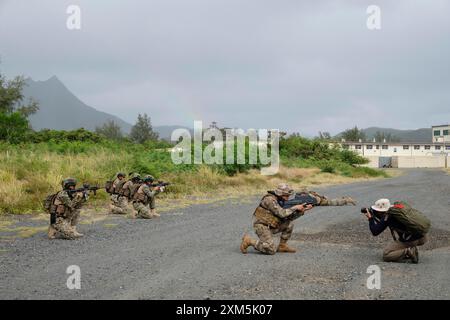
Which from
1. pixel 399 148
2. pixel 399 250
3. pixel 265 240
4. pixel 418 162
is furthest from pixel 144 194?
pixel 399 148

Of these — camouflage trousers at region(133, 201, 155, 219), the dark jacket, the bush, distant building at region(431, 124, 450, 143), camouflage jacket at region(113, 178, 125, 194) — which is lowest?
camouflage trousers at region(133, 201, 155, 219)

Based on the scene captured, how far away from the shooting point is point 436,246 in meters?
10.2

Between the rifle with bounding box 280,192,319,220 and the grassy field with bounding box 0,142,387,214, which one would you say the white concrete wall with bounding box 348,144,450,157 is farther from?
the rifle with bounding box 280,192,319,220

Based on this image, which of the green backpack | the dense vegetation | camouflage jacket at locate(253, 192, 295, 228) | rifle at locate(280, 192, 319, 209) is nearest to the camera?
the green backpack

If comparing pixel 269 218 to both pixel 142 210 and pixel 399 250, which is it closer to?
pixel 399 250

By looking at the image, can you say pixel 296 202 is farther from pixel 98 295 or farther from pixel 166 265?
pixel 98 295

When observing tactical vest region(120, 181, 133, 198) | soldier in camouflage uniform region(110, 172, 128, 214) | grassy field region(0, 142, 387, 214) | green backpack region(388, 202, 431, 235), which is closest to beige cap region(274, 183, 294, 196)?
green backpack region(388, 202, 431, 235)

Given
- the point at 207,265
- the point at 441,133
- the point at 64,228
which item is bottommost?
the point at 207,265

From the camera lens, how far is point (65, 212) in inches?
416

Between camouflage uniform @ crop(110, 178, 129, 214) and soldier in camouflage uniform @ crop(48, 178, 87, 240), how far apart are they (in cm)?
399

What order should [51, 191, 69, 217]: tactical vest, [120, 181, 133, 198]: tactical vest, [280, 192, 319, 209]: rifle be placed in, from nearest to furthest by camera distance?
1. [280, 192, 319, 209]: rifle
2. [51, 191, 69, 217]: tactical vest
3. [120, 181, 133, 198]: tactical vest

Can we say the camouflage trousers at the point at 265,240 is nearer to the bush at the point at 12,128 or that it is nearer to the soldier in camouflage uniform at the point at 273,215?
the soldier in camouflage uniform at the point at 273,215

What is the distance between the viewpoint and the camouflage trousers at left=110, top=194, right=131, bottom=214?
14.9 metres

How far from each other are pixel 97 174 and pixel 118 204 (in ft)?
15.6
